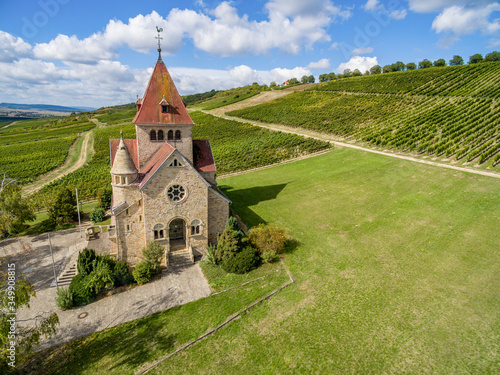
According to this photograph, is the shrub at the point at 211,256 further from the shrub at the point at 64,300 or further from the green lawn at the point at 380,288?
the shrub at the point at 64,300

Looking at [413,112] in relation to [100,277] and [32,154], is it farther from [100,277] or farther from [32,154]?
[32,154]

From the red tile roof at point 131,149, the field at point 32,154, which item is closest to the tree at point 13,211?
the red tile roof at point 131,149

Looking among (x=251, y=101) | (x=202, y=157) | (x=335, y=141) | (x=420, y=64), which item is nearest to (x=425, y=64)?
(x=420, y=64)

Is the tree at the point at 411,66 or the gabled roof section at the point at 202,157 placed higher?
the tree at the point at 411,66

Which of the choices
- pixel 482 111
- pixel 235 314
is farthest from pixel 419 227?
pixel 482 111

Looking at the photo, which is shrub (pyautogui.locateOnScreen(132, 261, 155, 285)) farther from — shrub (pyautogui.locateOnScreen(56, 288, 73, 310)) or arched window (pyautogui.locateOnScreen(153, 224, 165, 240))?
shrub (pyautogui.locateOnScreen(56, 288, 73, 310))

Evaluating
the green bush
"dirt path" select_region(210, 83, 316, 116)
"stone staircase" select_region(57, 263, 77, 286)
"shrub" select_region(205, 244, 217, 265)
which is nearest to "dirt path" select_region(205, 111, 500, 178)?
"dirt path" select_region(210, 83, 316, 116)

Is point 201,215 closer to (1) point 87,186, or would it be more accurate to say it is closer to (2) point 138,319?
(2) point 138,319
